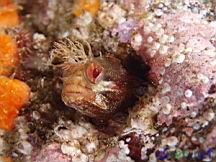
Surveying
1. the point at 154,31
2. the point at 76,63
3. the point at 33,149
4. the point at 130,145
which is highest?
the point at 154,31

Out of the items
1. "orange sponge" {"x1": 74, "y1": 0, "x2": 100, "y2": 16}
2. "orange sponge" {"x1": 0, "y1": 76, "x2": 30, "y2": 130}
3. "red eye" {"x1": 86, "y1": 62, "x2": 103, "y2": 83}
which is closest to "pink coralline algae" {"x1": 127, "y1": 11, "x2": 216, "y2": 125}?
"red eye" {"x1": 86, "y1": 62, "x2": 103, "y2": 83}

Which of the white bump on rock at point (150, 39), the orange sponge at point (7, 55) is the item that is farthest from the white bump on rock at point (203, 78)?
the orange sponge at point (7, 55)

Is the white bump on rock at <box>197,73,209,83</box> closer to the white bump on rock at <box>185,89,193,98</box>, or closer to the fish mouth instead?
the white bump on rock at <box>185,89,193,98</box>

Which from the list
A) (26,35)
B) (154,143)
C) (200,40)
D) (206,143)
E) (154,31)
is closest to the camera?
(206,143)

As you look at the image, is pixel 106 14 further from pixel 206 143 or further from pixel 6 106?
pixel 206 143

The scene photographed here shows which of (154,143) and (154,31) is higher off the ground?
(154,31)

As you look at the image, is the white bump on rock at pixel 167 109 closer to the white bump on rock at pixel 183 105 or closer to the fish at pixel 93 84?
the white bump on rock at pixel 183 105

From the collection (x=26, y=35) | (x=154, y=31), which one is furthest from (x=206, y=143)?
Answer: (x=26, y=35)

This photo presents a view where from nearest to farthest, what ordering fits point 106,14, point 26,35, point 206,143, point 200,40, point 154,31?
point 206,143, point 200,40, point 154,31, point 106,14, point 26,35
